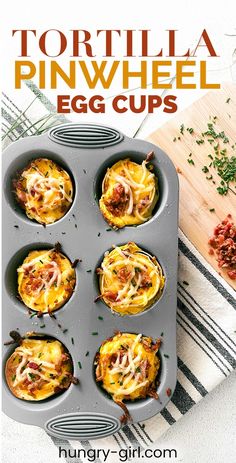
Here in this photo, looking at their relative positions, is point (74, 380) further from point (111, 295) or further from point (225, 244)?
point (225, 244)

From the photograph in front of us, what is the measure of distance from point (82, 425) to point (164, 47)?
96.9 inches

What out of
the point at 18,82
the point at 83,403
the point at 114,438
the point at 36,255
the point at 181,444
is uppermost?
the point at 18,82

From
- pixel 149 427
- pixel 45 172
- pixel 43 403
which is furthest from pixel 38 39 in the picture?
pixel 149 427

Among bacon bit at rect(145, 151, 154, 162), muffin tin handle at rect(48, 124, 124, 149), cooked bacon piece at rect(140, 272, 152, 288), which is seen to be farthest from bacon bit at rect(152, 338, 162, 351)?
muffin tin handle at rect(48, 124, 124, 149)

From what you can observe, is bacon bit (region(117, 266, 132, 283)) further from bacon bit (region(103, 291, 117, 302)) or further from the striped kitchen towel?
the striped kitchen towel

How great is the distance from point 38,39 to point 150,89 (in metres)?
0.83

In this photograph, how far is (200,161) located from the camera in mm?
4094

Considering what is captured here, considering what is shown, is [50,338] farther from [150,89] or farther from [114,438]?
[150,89]

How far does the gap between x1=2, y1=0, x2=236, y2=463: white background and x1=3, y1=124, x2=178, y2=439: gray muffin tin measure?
1.84 ft

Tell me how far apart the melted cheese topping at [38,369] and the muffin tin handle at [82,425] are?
0.17m

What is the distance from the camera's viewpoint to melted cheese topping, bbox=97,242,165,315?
370 centimetres

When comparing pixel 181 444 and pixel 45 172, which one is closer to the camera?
pixel 45 172

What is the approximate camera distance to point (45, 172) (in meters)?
3.85

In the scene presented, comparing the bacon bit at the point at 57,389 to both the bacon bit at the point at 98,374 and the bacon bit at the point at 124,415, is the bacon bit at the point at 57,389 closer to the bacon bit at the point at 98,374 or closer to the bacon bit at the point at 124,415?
the bacon bit at the point at 98,374
